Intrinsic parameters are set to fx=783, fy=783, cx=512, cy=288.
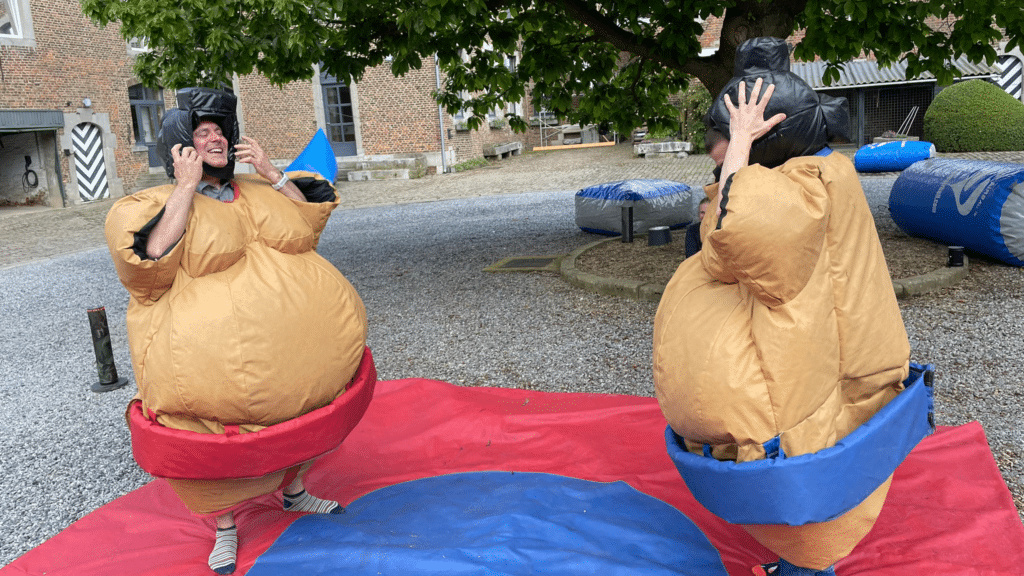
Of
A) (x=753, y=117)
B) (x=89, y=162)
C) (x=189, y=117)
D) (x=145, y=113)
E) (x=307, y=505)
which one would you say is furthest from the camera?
(x=145, y=113)

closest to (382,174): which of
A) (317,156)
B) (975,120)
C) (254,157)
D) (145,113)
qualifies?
(145,113)

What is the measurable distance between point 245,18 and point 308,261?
4.16 meters

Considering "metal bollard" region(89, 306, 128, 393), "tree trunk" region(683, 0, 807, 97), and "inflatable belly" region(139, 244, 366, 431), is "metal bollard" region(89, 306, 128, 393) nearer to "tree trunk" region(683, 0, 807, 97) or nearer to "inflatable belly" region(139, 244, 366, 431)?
"inflatable belly" region(139, 244, 366, 431)

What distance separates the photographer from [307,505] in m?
3.48

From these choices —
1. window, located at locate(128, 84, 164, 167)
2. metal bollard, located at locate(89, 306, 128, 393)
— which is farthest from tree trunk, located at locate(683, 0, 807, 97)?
window, located at locate(128, 84, 164, 167)

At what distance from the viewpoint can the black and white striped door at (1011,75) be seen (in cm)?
2236

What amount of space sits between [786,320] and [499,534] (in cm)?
155

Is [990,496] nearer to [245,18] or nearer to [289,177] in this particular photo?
[289,177]

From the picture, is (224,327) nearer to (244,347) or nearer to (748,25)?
(244,347)

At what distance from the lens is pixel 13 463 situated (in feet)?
14.4

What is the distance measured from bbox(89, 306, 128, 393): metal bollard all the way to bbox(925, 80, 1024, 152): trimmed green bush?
1940 centimetres

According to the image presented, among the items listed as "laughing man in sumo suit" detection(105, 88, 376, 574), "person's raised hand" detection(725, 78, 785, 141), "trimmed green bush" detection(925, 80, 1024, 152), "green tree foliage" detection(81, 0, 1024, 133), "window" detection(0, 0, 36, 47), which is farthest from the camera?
"window" detection(0, 0, 36, 47)

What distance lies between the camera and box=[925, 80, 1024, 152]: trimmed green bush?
59.7 feet

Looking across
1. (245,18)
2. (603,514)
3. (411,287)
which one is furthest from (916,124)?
(603,514)
